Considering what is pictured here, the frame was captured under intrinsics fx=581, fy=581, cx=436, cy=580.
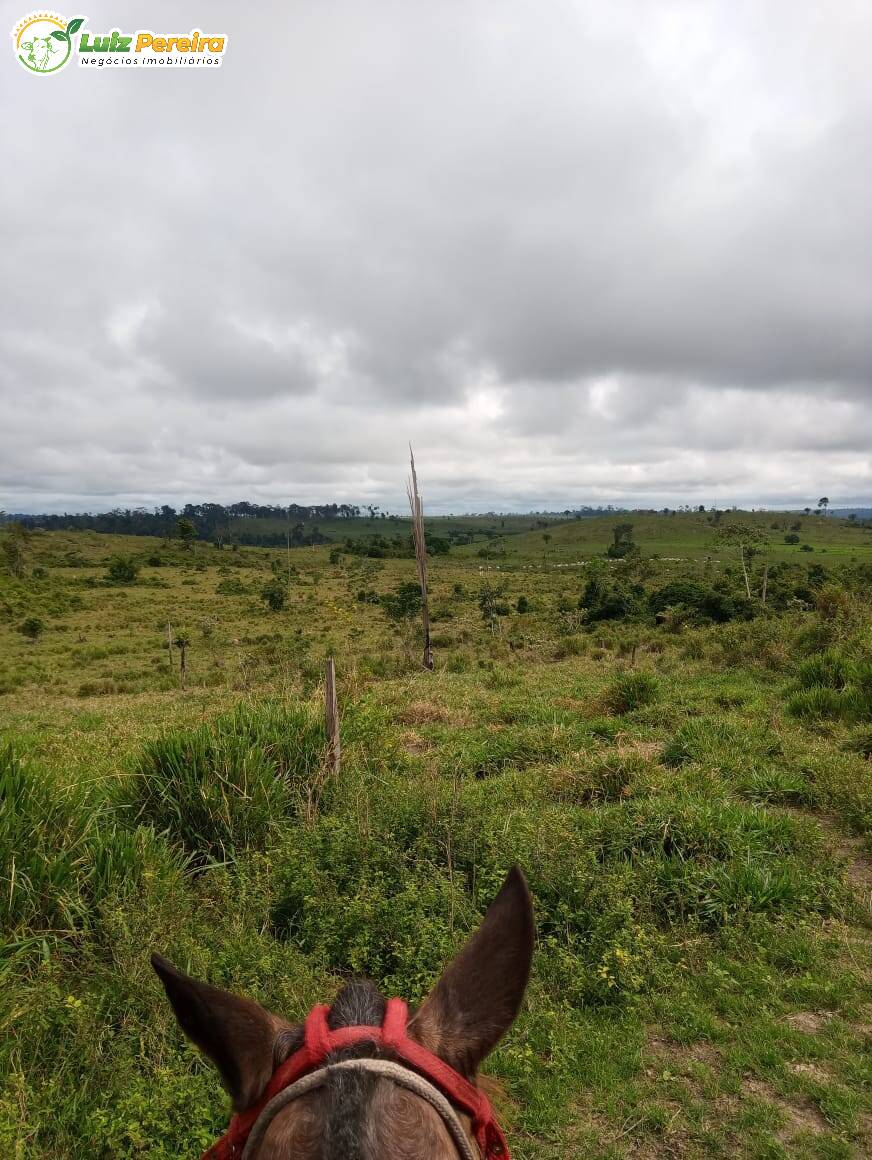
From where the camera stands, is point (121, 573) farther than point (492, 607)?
Yes

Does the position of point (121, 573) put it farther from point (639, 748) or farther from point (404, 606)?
point (639, 748)

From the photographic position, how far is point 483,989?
4.66ft

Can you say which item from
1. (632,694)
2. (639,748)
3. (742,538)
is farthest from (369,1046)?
(742,538)

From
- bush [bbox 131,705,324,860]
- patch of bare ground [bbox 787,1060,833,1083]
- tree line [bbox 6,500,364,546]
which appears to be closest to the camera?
patch of bare ground [bbox 787,1060,833,1083]

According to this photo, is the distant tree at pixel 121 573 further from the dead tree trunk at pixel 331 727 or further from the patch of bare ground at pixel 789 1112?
the patch of bare ground at pixel 789 1112

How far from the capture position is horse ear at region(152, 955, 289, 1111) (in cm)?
121

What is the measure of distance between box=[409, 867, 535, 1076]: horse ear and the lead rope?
0.20 meters

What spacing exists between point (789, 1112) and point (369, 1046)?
3.19 m

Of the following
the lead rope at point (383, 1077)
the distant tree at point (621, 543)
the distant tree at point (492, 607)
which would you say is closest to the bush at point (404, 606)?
the distant tree at point (492, 607)

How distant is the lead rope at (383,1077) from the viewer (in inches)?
44.1

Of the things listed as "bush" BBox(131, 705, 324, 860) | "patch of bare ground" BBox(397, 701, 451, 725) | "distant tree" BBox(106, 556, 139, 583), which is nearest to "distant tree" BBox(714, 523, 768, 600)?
"patch of bare ground" BBox(397, 701, 451, 725)

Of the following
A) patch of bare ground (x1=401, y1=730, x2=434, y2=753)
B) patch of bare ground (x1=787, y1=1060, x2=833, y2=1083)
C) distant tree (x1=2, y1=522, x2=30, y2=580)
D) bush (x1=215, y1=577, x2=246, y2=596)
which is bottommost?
bush (x1=215, y1=577, x2=246, y2=596)

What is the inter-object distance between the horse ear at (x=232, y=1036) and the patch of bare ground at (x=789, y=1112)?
3.05 metres

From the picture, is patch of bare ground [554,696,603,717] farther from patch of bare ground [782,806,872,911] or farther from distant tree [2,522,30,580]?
distant tree [2,522,30,580]
